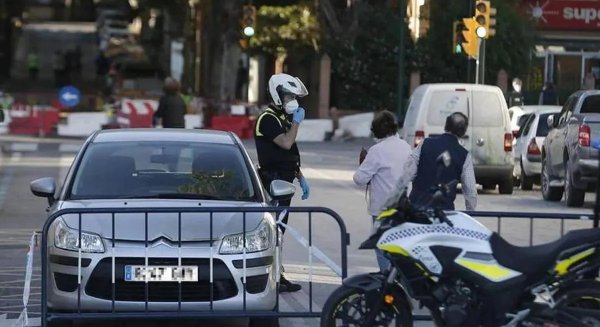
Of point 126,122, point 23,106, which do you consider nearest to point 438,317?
point 126,122

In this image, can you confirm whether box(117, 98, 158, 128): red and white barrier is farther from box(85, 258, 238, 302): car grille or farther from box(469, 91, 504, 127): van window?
box(85, 258, 238, 302): car grille

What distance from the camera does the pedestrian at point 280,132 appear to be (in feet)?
41.1

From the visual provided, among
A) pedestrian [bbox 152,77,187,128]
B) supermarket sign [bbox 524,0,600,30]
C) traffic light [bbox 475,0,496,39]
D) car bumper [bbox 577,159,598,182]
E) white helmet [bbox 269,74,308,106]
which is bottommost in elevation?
car bumper [bbox 577,159,598,182]

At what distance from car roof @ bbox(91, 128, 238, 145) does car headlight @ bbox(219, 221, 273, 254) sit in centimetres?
160

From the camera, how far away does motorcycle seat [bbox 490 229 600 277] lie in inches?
334

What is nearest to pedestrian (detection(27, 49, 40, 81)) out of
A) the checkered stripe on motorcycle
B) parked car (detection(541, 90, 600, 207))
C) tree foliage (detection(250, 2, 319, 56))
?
tree foliage (detection(250, 2, 319, 56))

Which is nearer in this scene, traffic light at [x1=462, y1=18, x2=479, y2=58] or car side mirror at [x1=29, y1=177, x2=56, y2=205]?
car side mirror at [x1=29, y1=177, x2=56, y2=205]

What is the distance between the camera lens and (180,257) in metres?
9.80

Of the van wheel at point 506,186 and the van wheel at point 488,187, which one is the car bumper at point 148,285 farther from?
the van wheel at point 488,187

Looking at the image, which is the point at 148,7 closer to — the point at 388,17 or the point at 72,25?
the point at 388,17

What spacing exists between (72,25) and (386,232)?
7293cm

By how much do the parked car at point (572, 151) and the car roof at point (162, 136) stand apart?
30.8 feet

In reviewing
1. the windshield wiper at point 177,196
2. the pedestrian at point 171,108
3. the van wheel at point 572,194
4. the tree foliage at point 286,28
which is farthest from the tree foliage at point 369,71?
the windshield wiper at point 177,196

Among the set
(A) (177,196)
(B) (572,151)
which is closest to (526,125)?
(B) (572,151)
